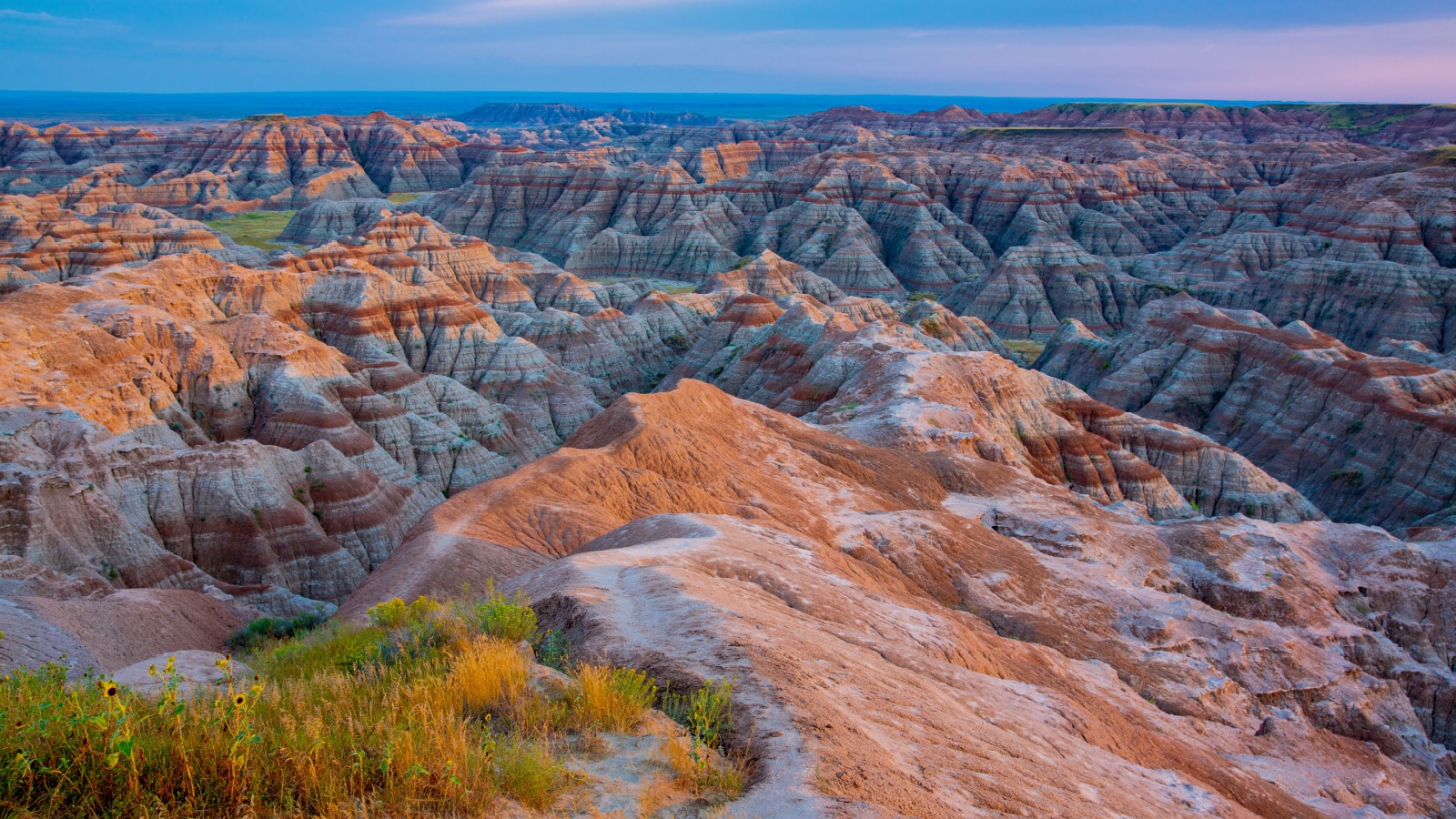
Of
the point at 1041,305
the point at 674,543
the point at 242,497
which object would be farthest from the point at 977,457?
the point at 1041,305

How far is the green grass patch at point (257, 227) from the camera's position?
345ft

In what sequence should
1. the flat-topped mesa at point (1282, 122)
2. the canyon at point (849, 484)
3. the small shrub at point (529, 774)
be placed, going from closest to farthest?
the small shrub at point (529, 774), the canyon at point (849, 484), the flat-topped mesa at point (1282, 122)

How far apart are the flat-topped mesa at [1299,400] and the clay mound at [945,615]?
19.5 m

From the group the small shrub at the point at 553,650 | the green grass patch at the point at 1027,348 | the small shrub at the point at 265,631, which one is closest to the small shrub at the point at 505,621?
the small shrub at the point at 553,650

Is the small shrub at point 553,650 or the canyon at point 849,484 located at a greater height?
the small shrub at point 553,650

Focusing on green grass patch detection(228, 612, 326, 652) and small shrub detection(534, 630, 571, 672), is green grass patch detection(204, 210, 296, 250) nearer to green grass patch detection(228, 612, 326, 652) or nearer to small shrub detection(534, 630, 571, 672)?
green grass patch detection(228, 612, 326, 652)

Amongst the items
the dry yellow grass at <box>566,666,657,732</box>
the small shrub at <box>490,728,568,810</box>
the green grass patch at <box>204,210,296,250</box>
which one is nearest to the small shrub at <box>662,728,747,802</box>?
the dry yellow grass at <box>566,666,657,732</box>

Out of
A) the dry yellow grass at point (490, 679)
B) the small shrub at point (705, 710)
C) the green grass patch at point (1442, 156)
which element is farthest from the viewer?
the green grass patch at point (1442, 156)

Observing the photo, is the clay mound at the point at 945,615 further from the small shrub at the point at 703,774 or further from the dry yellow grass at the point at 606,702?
the dry yellow grass at the point at 606,702

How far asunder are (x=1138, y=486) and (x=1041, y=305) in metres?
52.4

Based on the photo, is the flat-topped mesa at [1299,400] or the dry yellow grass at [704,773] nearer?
the dry yellow grass at [704,773]

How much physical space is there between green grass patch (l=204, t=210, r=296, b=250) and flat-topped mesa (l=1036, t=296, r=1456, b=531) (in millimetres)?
93188

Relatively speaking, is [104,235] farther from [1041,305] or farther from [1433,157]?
[1433,157]

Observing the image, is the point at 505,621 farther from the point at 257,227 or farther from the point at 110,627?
the point at 257,227
